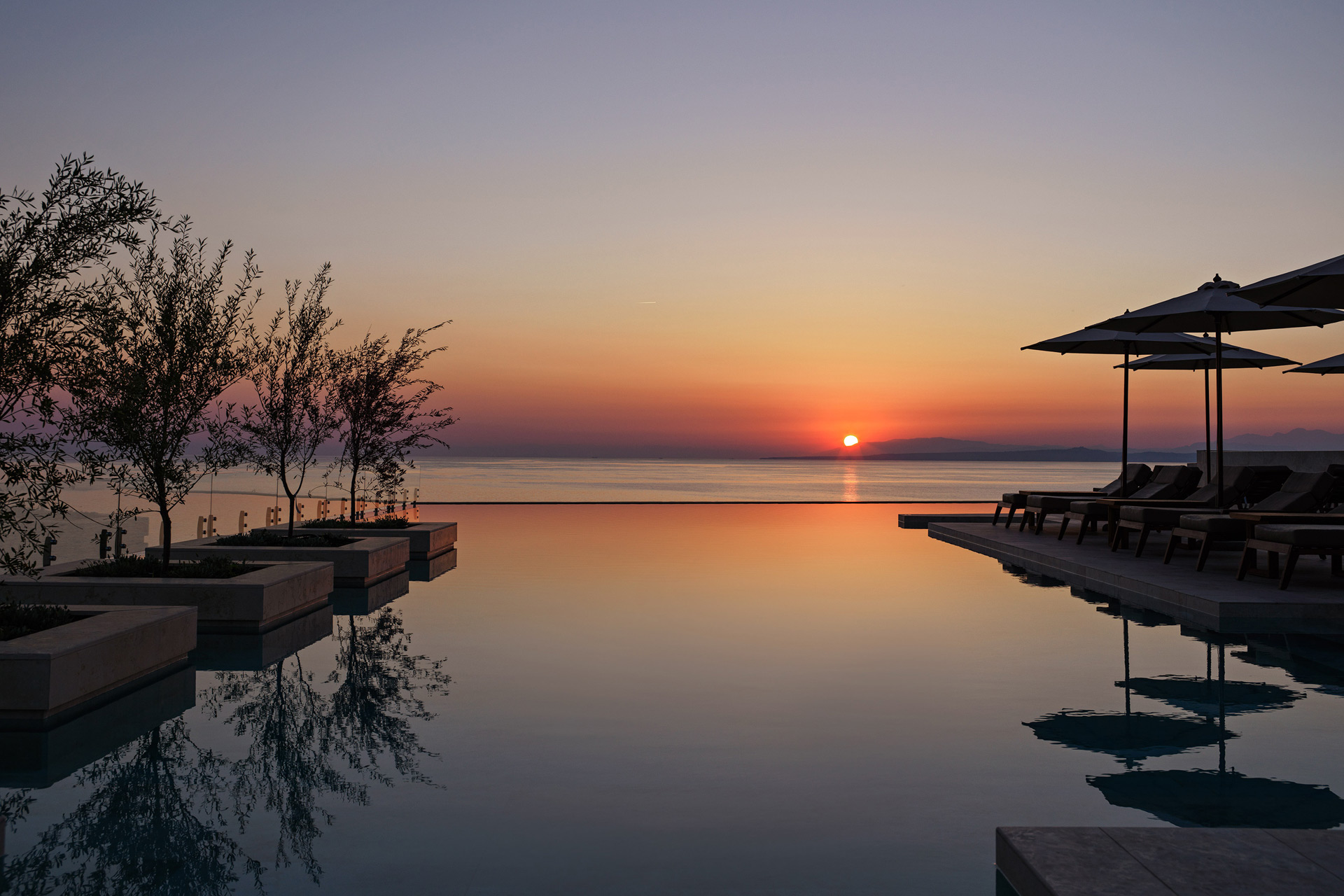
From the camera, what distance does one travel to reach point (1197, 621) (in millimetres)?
8109

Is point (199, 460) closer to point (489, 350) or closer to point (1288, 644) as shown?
point (1288, 644)

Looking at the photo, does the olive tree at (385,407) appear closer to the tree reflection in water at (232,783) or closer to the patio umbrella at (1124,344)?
the tree reflection in water at (232,783)

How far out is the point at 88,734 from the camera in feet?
15.8

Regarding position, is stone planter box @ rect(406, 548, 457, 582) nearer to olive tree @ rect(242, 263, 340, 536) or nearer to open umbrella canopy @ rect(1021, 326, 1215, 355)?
olive tree @ rect(242, 263, 340, 536)

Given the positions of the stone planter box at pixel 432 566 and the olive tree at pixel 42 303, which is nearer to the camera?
the olive tree at pixel 42 303

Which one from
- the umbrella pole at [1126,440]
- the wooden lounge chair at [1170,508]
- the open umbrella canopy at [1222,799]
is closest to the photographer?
the open umbrella canopy at [1222,799]

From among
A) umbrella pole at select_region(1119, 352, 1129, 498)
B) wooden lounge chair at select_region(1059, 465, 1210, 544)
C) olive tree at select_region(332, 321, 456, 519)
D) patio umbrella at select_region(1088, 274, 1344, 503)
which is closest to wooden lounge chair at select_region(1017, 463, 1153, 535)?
umbrella pole at select_region(1119, 352, 1129, 498)

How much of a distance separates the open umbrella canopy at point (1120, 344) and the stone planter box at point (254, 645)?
1095 cm

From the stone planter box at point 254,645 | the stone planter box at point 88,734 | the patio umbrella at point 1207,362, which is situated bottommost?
the stone planter box at point 254,645

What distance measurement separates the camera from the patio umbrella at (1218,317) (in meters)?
11.7

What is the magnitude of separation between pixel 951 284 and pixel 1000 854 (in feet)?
66.3

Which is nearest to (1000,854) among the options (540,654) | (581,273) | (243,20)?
(540,654)

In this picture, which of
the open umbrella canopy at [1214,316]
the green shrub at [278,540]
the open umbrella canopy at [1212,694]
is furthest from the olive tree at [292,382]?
the open umbrella canopy at [1214,316]

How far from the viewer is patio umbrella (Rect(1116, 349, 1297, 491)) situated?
14.9 m
